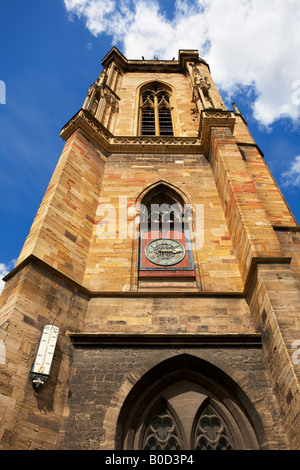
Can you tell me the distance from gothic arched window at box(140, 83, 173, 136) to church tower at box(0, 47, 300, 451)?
462 centimetres

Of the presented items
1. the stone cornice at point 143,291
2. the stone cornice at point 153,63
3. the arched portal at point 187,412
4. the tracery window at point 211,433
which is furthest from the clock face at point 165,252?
the stone cornice at point 153,63

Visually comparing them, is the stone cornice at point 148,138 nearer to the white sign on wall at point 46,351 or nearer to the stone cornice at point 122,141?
the stone cornice at point 122,141

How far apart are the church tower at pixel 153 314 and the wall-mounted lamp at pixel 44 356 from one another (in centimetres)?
2

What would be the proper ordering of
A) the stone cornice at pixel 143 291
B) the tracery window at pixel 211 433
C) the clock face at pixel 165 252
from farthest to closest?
the clock face at pixel 165 252 < the stone cornice at pixel 143 291 < the tracery window at pixel 211 433

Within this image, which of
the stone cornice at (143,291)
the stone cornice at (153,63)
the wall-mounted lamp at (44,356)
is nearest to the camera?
the wall-mounted lamp at (44,356)

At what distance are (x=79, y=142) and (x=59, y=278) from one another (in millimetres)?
4934

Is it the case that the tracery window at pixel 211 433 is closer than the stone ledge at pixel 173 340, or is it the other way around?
the tracery window at pixel 211 433

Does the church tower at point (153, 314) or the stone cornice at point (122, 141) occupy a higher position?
the stone cornice at point (122, 141)

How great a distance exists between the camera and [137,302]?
675 cm

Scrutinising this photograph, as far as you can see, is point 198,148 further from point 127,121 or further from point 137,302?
point 137,302

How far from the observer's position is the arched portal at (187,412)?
204 inches

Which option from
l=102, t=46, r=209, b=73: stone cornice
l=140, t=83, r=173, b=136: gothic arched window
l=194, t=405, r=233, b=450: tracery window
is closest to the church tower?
l=194, t=405, r=233, b=450: tracery window

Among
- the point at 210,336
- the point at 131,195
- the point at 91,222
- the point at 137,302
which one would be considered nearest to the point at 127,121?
the point at 131,195

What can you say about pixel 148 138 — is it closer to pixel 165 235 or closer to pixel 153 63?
pixel 165 235
